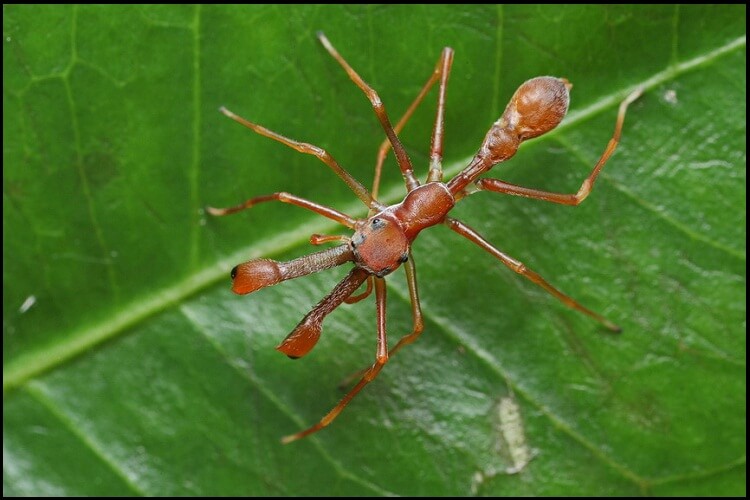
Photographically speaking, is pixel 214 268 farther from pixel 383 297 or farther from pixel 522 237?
pixel 522 237

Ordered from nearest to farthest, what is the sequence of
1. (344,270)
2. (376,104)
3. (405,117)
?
1. (376,104)
2. (405,117)
3. (344,270)

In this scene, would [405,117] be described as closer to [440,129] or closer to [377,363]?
[440,129]

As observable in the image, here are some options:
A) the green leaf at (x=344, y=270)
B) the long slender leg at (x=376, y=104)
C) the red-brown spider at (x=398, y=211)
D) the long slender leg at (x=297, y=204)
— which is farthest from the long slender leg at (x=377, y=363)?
the long slender leg at (x=376, y=104)

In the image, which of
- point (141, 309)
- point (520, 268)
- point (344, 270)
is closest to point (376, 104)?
point (344, 270)

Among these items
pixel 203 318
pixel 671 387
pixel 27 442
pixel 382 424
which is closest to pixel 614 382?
pixel 671 387

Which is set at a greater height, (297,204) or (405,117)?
(405,117)

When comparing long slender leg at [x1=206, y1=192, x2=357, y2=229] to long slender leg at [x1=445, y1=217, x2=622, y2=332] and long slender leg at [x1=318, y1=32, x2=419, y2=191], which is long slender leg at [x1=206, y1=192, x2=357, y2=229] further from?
long slender leg at [x1=445, y1=217, x2=622, y2=332]
